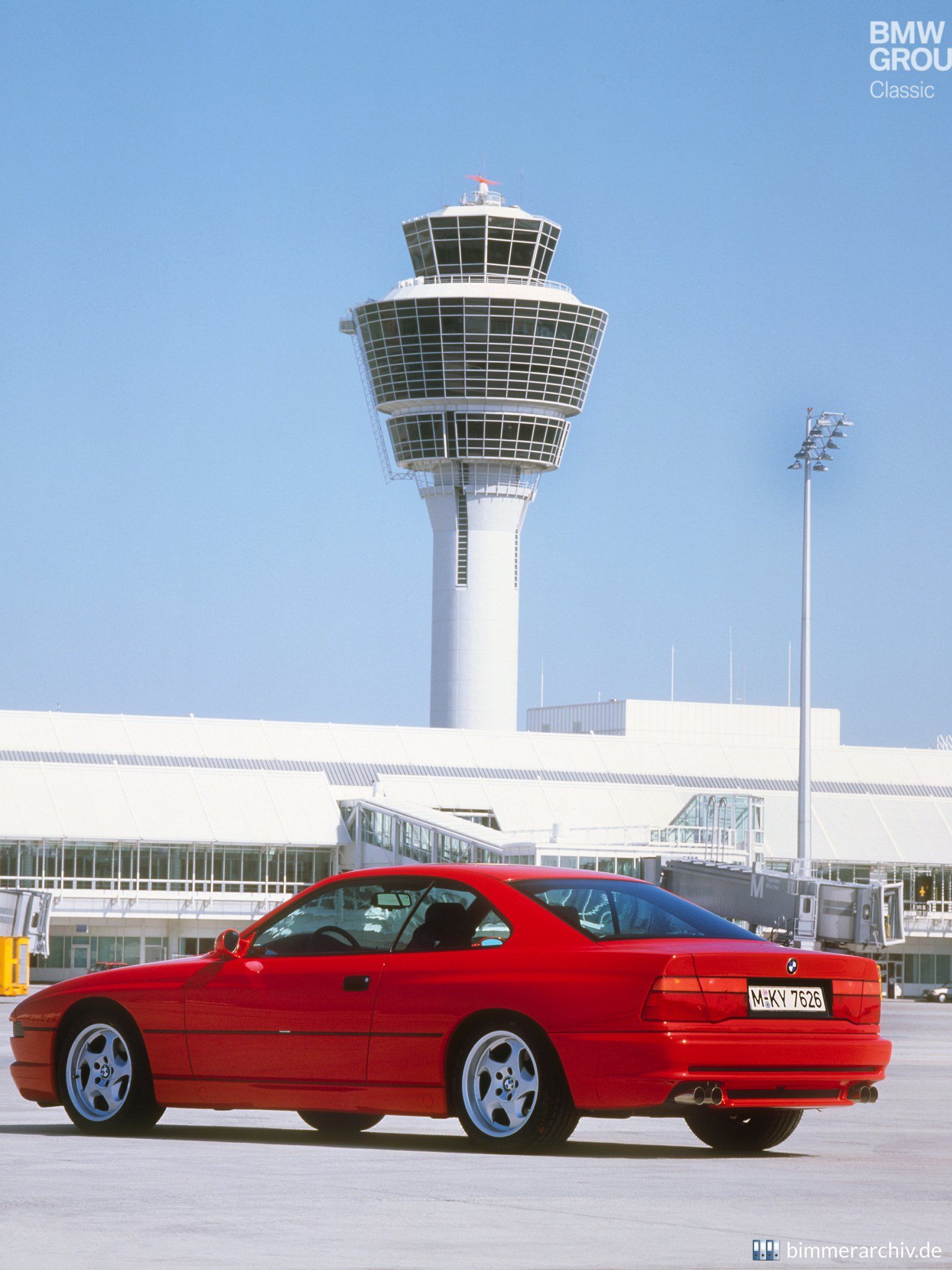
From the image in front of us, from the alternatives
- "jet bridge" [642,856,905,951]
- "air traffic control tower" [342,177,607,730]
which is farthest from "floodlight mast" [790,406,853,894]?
"air traffic control tower" [342,177,607,730]

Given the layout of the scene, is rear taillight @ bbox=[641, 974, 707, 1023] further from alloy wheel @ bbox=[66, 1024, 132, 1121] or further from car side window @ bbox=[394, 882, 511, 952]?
alloy wheel @ bbox=[66, 1024, 132, 1121]

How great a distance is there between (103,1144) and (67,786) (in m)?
68.0

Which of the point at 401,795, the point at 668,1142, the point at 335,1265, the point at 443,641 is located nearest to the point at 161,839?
the point at 401,795

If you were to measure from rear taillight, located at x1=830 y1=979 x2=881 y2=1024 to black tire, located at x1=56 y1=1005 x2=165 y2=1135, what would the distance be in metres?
3.84

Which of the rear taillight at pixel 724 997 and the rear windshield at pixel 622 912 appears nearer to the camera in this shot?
the rear taillight at pixel 724 997

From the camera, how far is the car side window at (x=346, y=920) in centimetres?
1170

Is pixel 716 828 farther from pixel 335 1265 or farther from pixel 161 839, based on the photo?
pixel 335 1265

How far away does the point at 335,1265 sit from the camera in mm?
7195

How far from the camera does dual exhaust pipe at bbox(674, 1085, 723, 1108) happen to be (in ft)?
34.2

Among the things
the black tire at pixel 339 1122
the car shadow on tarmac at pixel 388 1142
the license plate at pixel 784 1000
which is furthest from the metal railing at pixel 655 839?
the license plate at pixel 784 1000

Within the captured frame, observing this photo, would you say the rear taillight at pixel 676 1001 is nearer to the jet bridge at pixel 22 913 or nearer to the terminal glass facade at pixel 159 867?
the jet bridge at pixel 22 913

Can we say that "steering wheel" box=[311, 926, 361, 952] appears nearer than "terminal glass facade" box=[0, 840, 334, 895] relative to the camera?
Yes

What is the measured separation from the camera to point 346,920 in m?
11.9

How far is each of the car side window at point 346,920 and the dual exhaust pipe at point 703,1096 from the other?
1936mm
